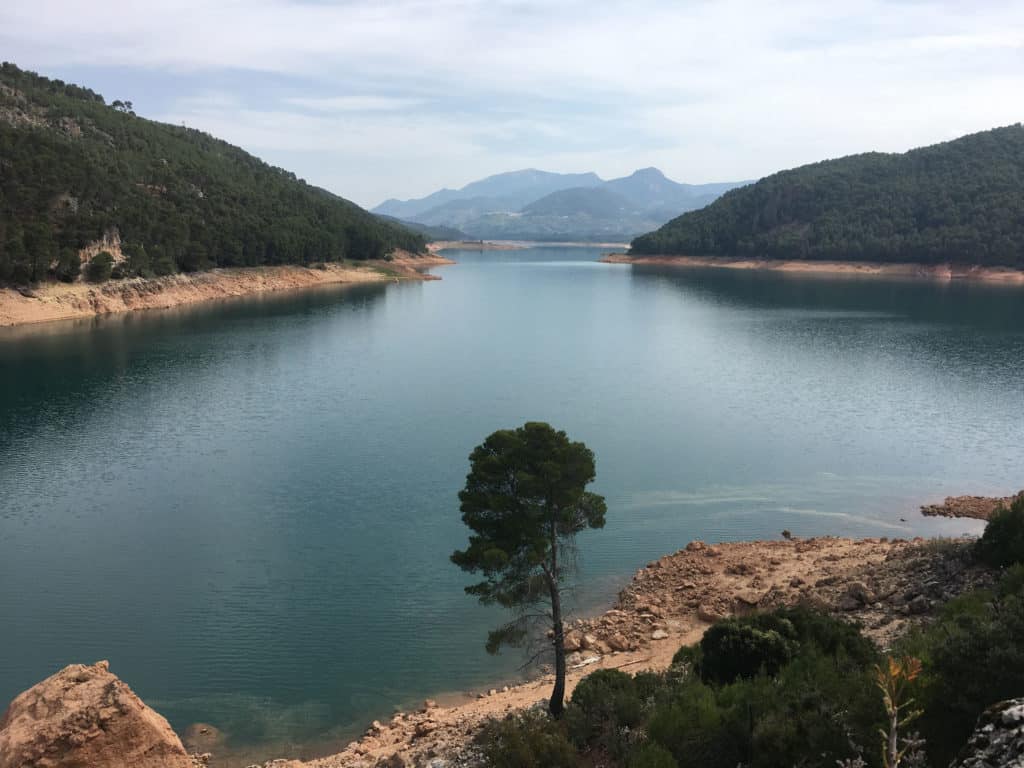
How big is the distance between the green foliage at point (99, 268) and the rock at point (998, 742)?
72654mm

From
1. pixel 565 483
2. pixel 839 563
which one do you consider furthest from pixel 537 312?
pixel 565 483

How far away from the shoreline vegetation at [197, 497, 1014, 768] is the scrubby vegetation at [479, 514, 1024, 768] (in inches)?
64.4

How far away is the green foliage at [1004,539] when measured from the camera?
1523 cm

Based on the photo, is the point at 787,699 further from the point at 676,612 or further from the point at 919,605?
the point at 676,612

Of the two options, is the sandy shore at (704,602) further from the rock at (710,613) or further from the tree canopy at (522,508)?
the tree canopy at (522,508)

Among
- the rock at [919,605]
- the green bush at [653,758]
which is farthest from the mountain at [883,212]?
the green bush at [653,758]

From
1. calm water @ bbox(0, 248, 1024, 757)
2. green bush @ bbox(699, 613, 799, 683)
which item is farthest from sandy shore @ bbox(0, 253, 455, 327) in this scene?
green bush @ bbox(699, 613, 799, 683)

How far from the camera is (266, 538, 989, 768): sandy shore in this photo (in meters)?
13.5

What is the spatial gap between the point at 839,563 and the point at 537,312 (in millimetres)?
60974

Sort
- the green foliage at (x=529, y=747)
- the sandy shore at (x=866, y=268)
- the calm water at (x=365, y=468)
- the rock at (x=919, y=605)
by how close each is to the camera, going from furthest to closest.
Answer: the sandy shore at (x=866, y=268) < the calm water at (x=365, y=468) < the rock at (x=919, y=605) < the green foliage at (x=529, y=747)

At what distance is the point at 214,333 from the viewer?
5894cm

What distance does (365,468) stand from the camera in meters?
28.6

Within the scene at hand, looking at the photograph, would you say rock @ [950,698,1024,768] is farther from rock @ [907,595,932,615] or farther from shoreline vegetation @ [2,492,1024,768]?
rock @ [907,595,932,615]

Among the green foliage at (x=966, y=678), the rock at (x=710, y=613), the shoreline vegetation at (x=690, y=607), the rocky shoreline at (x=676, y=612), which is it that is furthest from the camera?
the rock at (x=710, y=613)
